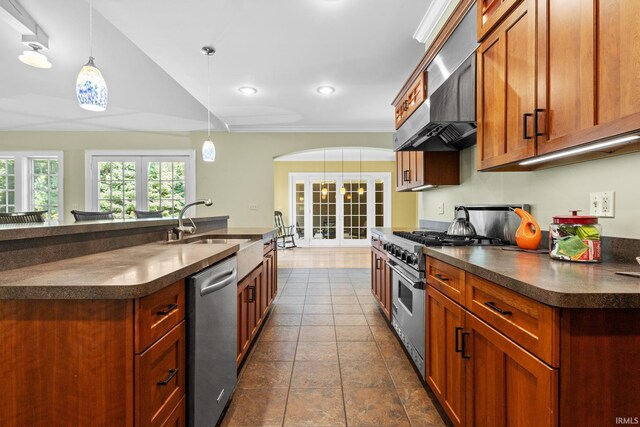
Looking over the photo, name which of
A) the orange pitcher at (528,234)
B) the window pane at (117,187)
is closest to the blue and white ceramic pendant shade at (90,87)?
the orange pitcher at (528,234)

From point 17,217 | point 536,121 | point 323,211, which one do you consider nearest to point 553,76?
point 536,121

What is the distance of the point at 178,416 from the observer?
1214mm

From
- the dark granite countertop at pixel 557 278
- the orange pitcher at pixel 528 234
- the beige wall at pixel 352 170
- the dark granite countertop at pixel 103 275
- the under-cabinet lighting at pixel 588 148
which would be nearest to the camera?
the dark granite countertop at pixel 557 278

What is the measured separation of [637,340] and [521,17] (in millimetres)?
1302

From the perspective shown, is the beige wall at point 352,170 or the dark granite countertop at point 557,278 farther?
the beige wall at point 352,170

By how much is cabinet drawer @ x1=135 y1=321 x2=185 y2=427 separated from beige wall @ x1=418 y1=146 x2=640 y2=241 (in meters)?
1.78

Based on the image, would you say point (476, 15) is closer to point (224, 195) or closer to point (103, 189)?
point (224, 195)

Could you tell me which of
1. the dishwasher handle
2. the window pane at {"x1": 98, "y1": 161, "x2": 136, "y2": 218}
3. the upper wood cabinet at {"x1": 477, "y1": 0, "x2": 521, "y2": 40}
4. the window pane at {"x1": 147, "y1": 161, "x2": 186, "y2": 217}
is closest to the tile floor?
the dishwasher handle

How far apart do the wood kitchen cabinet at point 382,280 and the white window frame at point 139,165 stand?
3811mm

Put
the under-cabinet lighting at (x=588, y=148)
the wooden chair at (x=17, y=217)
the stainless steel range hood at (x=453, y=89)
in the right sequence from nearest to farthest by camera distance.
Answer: the under-cabinet lighting at (x=588, y=148)
the stainless steel range hood at (x=453, y=89)
the wooden chair at (x=17, y=217)

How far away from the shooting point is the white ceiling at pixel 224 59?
2.50 metres

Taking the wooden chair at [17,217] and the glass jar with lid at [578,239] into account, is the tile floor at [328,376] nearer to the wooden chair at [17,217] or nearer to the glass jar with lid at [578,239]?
the glass jar with lid at [578,239]

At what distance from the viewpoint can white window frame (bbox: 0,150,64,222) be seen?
5.85 metres

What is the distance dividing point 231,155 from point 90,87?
3665mm
